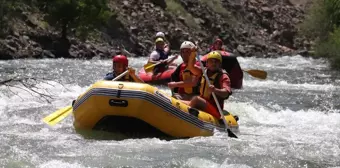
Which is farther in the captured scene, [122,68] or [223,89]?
[122,68]

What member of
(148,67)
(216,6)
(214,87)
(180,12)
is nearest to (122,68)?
(214,87)

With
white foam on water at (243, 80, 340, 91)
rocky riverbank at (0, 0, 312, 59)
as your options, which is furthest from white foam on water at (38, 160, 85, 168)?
rocky riverbank at (0, 0, 312, 59)

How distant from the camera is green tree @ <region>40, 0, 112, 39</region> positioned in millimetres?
27984

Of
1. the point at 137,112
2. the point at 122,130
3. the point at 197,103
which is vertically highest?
the point at 137,112

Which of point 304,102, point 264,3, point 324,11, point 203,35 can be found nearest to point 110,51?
point 203,35

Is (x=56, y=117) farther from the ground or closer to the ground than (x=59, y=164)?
closer to the ground

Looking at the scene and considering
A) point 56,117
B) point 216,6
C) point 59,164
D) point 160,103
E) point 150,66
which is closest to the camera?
point 59,164

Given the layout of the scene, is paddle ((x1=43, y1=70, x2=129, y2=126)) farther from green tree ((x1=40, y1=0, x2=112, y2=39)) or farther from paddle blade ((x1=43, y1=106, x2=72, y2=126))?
green tree ((x1=40, y1=0, x2=112, y2=39))

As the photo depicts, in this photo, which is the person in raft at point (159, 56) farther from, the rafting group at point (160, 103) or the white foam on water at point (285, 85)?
the rafting group at point (160, 103)

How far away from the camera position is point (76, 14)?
1119 inches

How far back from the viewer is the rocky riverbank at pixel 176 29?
25.8 meters

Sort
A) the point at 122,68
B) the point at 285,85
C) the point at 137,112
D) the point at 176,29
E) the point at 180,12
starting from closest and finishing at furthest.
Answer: the point at 137,112, the point at 122,68, the point at 285,85, the point at 176,29, the point at 180,12

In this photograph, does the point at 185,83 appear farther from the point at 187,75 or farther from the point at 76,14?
the point at 76,14

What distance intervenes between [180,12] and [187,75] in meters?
26.5
